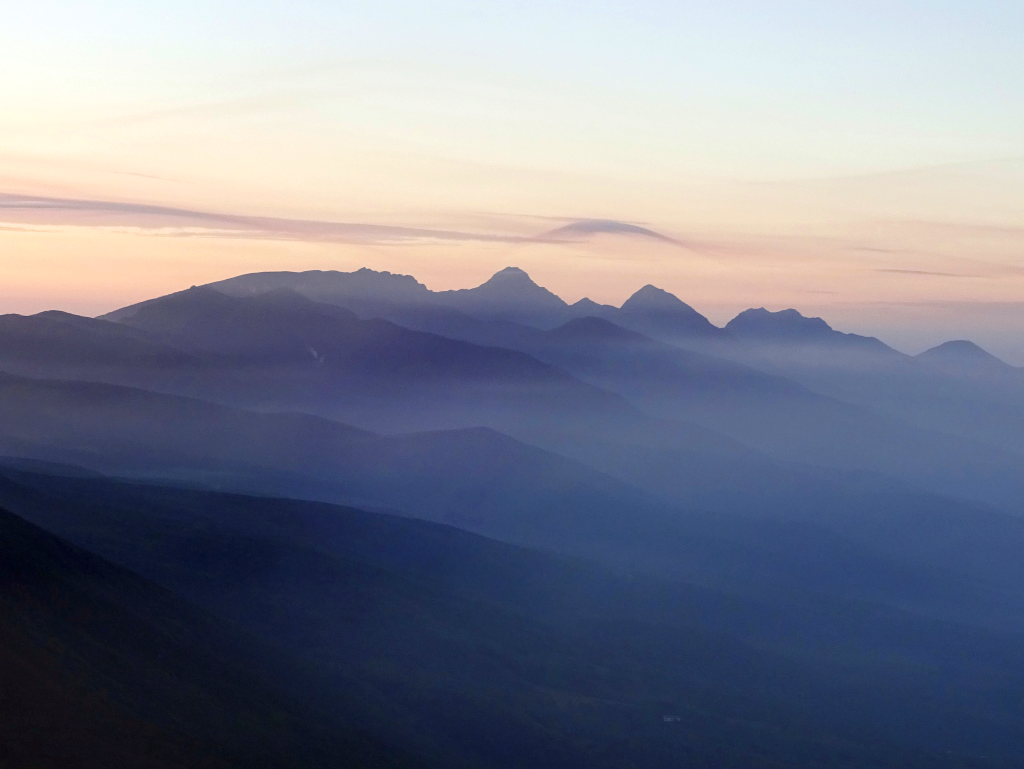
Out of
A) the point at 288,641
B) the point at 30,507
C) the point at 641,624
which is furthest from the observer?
the point at 641,624

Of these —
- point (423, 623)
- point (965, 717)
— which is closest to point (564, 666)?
point (423, 623)

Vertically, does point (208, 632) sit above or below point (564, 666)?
above

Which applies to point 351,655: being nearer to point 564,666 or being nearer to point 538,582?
point 564,666

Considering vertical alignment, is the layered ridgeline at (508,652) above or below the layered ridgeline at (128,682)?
below

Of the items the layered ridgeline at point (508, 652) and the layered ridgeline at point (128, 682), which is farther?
the layered ridgeline at point (508, 652)

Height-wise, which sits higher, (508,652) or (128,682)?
(128,682)

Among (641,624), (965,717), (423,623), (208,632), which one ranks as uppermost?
(208,632)

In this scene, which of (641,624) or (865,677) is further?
(865,677)

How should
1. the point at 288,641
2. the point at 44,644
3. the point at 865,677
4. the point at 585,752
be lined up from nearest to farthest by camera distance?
the point at 44,644, the point at 585,752, the point at 288,641, the point at 865,677
